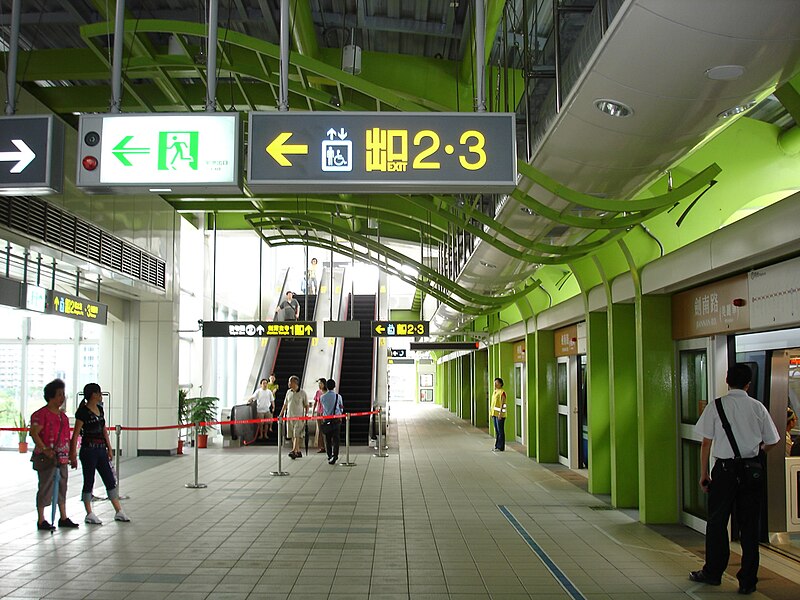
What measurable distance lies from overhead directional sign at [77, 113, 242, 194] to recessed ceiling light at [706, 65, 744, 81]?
2388mm

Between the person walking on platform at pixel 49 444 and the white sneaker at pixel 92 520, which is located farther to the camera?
the white sneaker at pixel 92 520

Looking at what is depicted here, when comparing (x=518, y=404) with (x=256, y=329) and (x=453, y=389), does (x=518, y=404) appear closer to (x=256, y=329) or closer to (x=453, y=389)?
(x=256, y=329)

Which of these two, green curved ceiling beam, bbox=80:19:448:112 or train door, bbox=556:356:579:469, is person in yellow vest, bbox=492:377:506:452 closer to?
train door, bbox=556:356:579:469

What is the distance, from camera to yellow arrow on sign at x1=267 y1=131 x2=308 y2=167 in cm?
408

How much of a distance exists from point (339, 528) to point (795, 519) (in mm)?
4215

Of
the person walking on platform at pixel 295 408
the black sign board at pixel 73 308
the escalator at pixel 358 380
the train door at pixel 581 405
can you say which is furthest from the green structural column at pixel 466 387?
the black sign board at pixel 73 308

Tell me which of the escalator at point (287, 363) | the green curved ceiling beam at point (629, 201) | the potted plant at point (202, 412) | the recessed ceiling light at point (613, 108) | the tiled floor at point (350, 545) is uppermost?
the recessed ceiling light at point (613, 108)

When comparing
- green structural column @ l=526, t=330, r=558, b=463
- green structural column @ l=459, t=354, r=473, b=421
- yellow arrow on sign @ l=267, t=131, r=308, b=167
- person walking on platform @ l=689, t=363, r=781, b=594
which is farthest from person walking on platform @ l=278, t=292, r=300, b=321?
yellow arrow on sign @ l=267, t=131, r=308, b=167

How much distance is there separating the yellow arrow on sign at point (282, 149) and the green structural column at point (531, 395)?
10.5 metres

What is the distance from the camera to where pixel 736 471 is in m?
5.37

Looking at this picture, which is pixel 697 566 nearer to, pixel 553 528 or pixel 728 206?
pixel 553 528

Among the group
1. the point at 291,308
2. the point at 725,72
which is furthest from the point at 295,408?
the point at 725,72

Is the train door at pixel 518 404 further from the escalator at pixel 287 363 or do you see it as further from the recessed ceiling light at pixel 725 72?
the recessed ceiling light at pixel 725 72

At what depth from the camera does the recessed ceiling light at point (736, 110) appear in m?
3.55
